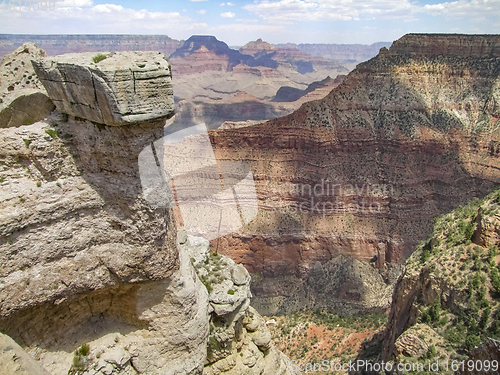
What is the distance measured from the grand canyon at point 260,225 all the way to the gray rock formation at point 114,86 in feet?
0.15

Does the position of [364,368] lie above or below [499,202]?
below

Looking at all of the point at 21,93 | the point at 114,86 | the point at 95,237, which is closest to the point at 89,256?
the point at 95,237

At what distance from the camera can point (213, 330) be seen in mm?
11766

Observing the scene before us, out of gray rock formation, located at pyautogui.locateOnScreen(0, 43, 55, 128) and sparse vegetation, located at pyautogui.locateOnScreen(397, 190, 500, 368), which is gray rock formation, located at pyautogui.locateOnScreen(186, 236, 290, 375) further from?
sparse vegetation, located at pyautogui.locateOnScreen(397, 190, 500, 368)

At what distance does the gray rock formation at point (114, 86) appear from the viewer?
7227mm

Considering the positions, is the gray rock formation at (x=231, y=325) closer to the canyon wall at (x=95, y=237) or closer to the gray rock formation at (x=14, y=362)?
the canyon wall at (x=95, y=237)

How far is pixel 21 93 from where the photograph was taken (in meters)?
9.80

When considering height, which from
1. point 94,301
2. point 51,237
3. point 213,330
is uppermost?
point 51,237

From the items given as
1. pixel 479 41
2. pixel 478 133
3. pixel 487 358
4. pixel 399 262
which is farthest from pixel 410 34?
pixel 487 358

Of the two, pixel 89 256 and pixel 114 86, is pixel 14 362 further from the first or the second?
pixel 114 86

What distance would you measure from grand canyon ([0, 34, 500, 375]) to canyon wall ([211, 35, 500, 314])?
0.62 feet

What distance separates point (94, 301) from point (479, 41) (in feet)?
183

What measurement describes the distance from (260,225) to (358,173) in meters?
13.7

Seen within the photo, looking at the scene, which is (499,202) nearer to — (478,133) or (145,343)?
(145,343)
